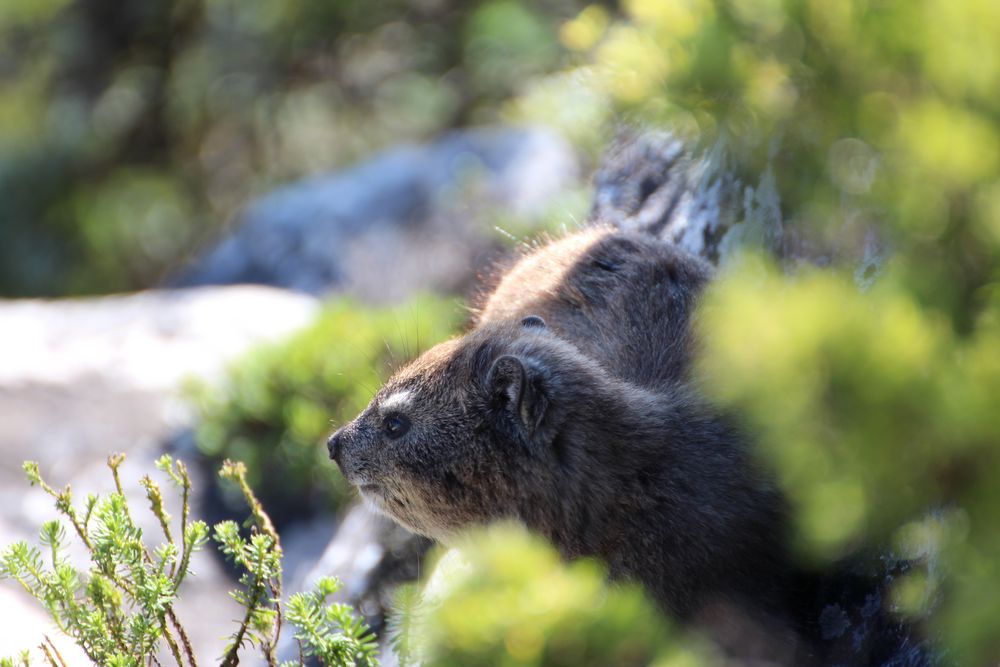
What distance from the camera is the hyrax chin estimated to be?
3518 mm

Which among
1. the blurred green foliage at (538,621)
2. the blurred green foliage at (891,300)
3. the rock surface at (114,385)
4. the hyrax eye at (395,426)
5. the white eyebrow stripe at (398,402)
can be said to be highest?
the blurred green foliage at (891,300)

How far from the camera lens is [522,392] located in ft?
12.5

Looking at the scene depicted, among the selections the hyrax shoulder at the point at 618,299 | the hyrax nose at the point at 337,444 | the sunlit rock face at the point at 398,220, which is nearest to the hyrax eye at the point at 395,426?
the hyrax nose at the point at 337,444

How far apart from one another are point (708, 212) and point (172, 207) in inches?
388

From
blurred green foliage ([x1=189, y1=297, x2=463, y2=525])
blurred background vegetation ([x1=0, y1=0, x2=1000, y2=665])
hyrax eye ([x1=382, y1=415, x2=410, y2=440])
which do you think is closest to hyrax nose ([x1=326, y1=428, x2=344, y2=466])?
hyrax eye ([x1=382, y1=415, x2=410, y2=440])

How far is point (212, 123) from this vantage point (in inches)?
497

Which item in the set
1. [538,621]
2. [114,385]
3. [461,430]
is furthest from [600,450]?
[114,385]

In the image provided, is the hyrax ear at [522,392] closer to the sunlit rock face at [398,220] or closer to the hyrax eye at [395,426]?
the hyrax eye at [395,426]

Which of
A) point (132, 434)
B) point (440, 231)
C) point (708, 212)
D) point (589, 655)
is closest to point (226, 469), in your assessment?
point (589, 655)

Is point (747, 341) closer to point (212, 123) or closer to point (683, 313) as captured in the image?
point (683, 313)

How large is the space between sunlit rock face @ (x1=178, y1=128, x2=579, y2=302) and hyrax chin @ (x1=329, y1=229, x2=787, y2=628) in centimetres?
392

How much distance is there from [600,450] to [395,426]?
83 cm

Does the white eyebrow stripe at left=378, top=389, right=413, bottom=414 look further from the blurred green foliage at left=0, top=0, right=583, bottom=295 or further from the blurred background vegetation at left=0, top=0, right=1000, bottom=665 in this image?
the blurred green foliage at left=0, top=0, right=583, bottom=295

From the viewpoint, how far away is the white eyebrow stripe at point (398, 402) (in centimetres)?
413
